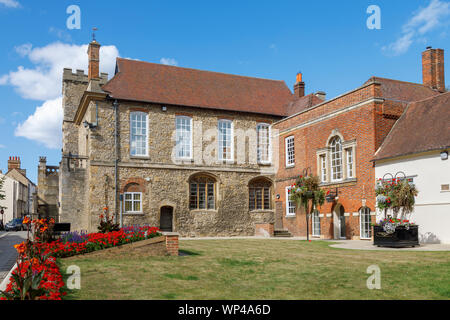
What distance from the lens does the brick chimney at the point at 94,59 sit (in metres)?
27.7

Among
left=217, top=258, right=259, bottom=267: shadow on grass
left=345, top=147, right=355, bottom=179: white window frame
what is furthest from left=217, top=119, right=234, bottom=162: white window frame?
left=217, top=258, right=259, bottom=267: shadow on grass

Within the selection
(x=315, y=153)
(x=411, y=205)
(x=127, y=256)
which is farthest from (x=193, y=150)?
(x=127, y=256)

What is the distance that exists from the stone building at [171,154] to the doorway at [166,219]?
62 millimetres

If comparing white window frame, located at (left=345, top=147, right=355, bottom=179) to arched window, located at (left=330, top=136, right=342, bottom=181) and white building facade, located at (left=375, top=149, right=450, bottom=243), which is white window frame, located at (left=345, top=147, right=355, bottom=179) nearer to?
arched window, located at (left=330, top=136, right=342, bottom=181)

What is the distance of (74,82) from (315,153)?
74.5ft

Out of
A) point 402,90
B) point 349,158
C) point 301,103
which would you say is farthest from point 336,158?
point 301,103

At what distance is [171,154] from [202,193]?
3222mm

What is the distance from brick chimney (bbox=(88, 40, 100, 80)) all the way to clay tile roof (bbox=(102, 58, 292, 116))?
1267 mm

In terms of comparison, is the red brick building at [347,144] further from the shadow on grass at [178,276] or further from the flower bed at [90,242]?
the shadow on grass at [178,276]

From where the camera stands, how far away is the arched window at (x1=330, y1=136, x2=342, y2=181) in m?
22.9

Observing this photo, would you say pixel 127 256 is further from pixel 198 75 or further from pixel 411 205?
pixel 198 75

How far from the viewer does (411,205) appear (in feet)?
59.3

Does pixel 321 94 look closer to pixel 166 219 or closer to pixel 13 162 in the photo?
pixel 166 219

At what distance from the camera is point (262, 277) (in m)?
9.20
